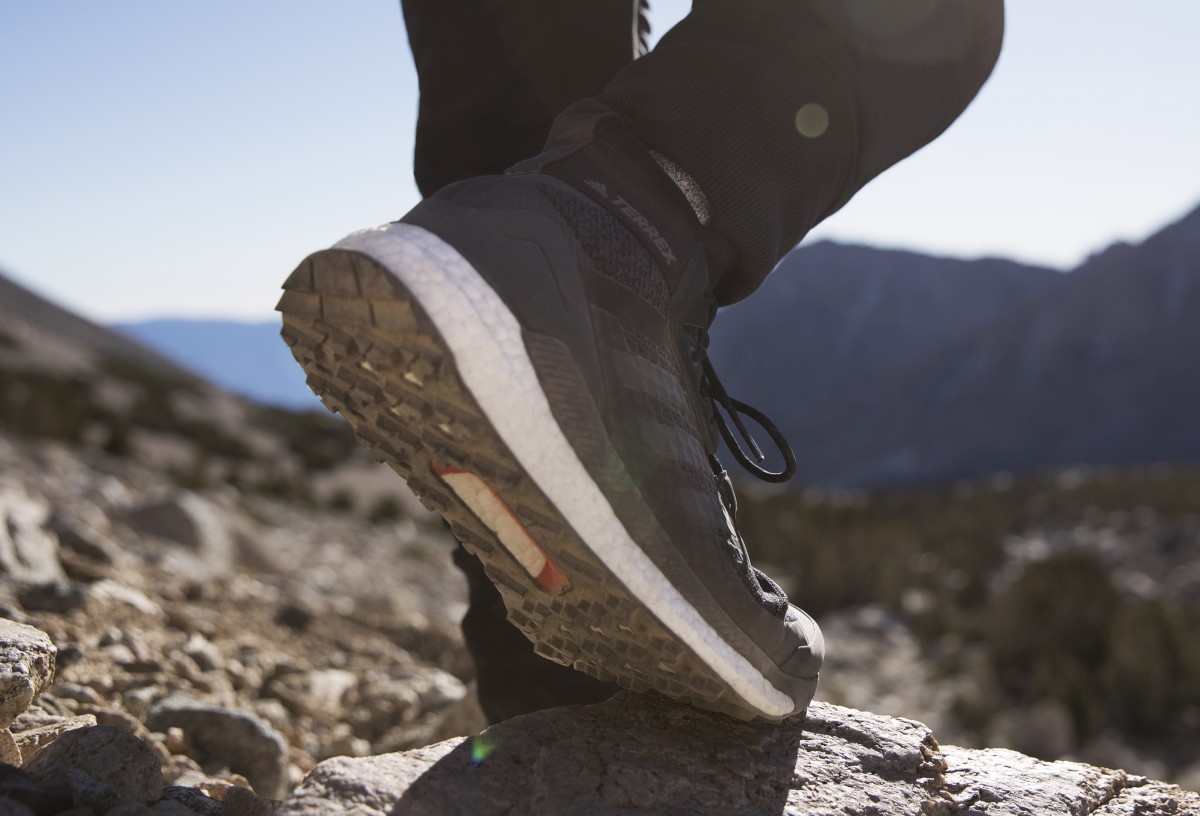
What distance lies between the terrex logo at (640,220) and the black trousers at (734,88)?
86 mm

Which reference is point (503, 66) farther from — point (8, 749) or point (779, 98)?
point (8, 749)

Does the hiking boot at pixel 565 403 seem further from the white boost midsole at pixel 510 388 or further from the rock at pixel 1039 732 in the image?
the rock at pixel 1039 732

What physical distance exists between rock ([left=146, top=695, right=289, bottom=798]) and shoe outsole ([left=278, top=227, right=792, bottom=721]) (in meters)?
0.64

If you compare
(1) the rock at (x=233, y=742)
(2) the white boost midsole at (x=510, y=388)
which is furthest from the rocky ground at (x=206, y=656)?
(2) the white boost midsole at (x=510, y=388)

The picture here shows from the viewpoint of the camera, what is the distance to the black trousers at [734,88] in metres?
1.20

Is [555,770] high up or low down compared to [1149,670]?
down

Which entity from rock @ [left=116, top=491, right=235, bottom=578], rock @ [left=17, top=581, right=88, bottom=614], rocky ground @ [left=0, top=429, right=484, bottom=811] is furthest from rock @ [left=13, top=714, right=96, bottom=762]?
rock @ [left=116, top=491, right=235, bottom=578]

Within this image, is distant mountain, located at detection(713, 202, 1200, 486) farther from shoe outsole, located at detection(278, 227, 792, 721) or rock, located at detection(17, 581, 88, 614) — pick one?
shoe outsole, located at detection(278, 227, 792, 721)

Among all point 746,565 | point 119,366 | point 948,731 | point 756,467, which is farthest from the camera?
point 119,366

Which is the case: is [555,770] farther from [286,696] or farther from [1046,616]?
[1046,616]

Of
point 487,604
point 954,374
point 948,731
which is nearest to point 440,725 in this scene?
point 487,604

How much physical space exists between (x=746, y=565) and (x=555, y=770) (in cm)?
33

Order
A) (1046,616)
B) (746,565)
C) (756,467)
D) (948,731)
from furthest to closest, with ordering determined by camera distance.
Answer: (1046,616)
(948,731)
(756,467)
(746,565)

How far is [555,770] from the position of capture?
1116 mm
